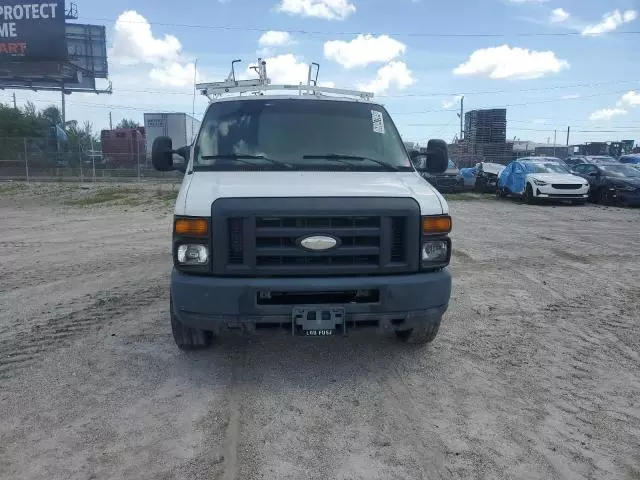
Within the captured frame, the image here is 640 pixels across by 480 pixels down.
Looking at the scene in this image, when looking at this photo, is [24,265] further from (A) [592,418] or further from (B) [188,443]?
(A) [592,418]

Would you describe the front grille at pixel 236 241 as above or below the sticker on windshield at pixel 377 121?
below

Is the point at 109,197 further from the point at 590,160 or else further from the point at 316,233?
the point at 590,160

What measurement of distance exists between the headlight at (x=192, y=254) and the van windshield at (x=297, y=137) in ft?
3.50

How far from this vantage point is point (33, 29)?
39625mm

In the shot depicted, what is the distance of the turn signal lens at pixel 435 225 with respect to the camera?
158 inches

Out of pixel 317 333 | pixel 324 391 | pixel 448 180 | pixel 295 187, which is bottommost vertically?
pixel 324 391

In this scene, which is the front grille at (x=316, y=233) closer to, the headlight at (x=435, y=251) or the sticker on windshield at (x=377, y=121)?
the headlight at (x=435, y=251)

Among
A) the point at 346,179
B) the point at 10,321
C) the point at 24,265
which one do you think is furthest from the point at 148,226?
the point at 346,179

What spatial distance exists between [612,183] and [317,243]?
59.0 feet

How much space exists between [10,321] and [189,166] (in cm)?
259

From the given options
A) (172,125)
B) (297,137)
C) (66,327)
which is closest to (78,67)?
(172,125)

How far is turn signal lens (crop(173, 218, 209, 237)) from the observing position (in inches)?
150

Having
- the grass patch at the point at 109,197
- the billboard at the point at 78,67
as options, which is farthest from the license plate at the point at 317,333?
the billboard at the point at 78,67

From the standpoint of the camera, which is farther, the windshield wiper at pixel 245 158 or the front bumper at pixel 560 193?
the front bumper at pixel 560 193
